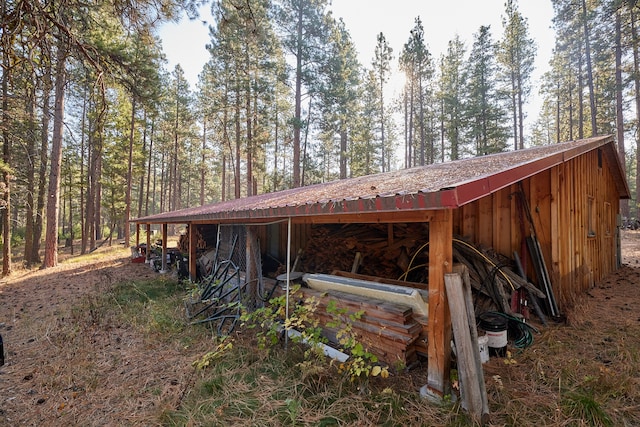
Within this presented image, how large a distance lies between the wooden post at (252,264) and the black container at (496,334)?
3282mm

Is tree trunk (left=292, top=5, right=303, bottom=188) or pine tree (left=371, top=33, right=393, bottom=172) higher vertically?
pine tree (left=371, top=33, right=393, bottom=172)

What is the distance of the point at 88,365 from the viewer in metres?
3.66

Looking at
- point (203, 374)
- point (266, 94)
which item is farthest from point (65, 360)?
point (266, 94)

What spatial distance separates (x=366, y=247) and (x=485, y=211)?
2.01 m

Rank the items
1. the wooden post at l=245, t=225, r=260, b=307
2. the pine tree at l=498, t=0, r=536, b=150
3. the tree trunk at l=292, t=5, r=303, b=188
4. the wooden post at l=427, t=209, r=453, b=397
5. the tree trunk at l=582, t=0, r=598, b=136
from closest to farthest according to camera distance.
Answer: the wooden post at l=427, t=209, r=453, b=397, the wooden post at l=245, t=225, r=260, b=307, the tree trunk at l=292, t=5, r=303, b=188, the tree trunk at l=582, t=0, r=598, b=136, the pine tree at l=498, t=0, r=536, b=150

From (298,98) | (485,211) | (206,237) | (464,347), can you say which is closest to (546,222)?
(485,211)

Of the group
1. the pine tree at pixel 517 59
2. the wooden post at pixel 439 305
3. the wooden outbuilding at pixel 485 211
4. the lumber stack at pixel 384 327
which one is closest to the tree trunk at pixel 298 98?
the wooden outbuilding at pixel 485 211

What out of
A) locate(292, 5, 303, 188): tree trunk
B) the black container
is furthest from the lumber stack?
locate(292, 5, 303, 188): tree trunk

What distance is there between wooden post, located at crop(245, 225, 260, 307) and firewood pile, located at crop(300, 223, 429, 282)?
1.50 m

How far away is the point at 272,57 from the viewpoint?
15039 millimetres

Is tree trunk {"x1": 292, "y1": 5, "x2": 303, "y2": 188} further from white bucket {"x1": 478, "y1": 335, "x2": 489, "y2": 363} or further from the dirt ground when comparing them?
white bucket {"x1": 478, "y1": 335, "x2": 489, "y2": 363}

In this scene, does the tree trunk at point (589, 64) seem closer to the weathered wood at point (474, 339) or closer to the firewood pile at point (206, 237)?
the weathered wood at point (474, 339)

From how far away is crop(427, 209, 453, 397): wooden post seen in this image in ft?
7.70

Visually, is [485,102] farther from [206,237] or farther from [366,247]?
[206,237]
